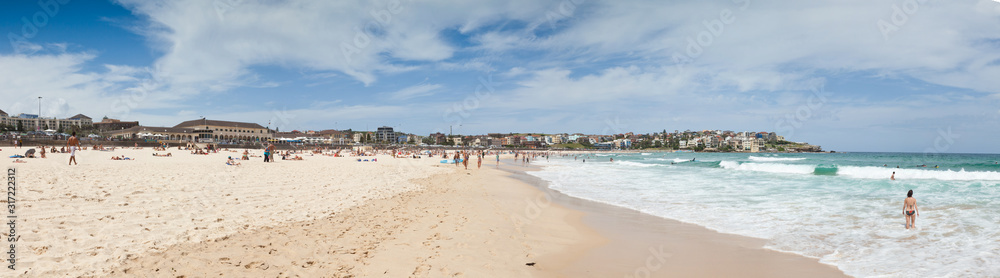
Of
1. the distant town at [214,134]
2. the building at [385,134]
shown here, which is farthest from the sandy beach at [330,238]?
the building at [385,134]

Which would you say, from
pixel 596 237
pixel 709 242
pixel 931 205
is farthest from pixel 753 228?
pixel 931 205

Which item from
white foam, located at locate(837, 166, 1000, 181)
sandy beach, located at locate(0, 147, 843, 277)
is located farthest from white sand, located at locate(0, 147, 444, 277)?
white foam, located at locate(837, 166, 1000, 181)

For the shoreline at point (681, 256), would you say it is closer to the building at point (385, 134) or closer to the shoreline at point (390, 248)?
the shoreline at point (390, 248)

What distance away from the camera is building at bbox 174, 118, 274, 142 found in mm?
94188

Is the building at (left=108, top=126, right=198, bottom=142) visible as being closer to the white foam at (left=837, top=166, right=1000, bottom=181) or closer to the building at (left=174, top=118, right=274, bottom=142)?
the building at (left=174, top=118, right=274, bottom=142)

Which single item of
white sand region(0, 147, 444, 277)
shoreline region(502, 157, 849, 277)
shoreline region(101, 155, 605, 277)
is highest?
white sand region(0, 147, 444, 277)

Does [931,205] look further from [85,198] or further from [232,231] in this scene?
[85,198]

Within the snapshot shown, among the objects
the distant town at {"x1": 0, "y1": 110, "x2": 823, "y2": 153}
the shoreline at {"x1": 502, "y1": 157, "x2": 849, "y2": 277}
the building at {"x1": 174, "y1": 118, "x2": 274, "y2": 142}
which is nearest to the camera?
the shoreline at {"x1": 502, "y1": 157, "x2": 849, "y2": 277}

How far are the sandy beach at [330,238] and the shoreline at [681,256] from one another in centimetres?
2

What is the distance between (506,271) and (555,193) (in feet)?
37.9

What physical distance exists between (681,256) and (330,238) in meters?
5.76

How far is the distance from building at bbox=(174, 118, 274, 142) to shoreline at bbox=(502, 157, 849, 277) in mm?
104954

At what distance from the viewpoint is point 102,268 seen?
14.2 feet

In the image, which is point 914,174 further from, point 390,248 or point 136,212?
point 136,212
